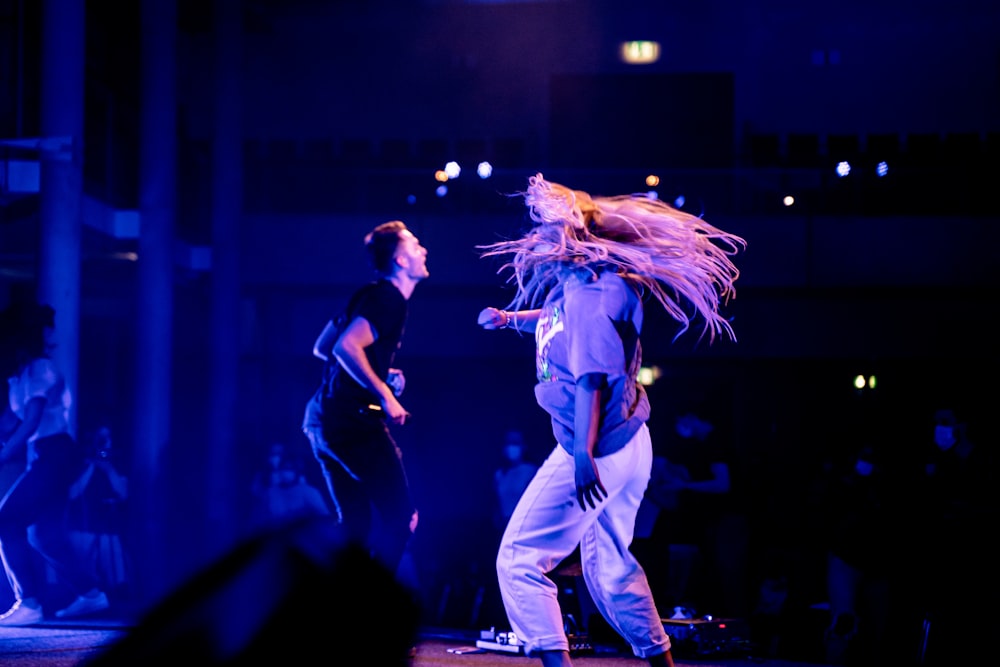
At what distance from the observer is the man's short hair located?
4.55 meters

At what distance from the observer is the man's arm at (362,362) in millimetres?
4266

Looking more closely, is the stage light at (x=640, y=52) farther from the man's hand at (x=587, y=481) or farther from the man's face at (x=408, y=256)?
the man's hand at (x=587, y=481)

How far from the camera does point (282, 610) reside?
628 mm

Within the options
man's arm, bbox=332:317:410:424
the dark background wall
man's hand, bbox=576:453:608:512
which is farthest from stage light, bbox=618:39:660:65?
man's hand, bbox=576:453:608:512

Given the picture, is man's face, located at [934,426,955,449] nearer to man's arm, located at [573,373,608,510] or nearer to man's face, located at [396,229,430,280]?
man's face, located at [396,229,430,280]

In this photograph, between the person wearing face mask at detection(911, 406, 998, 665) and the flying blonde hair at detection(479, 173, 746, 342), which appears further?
the person wearing face mask at detection(911, 406, 998, 665)

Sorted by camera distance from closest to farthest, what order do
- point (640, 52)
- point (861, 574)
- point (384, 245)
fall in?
1. point (384, 245)
2. point (861, 574)
3. point (640, 52)

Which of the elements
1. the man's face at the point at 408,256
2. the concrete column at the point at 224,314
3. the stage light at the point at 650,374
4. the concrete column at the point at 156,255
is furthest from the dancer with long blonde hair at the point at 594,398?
the stage light at the point at 650,374

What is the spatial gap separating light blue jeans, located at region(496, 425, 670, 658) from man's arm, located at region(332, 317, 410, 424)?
0.93m

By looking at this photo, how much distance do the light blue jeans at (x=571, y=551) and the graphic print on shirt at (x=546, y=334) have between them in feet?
0.90

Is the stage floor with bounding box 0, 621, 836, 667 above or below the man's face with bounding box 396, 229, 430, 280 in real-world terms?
below

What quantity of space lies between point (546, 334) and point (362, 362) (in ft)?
3.25

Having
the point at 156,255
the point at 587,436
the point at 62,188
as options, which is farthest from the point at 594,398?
the point at 156,255

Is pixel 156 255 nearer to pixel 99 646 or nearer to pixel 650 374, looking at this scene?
pixel 650 374
